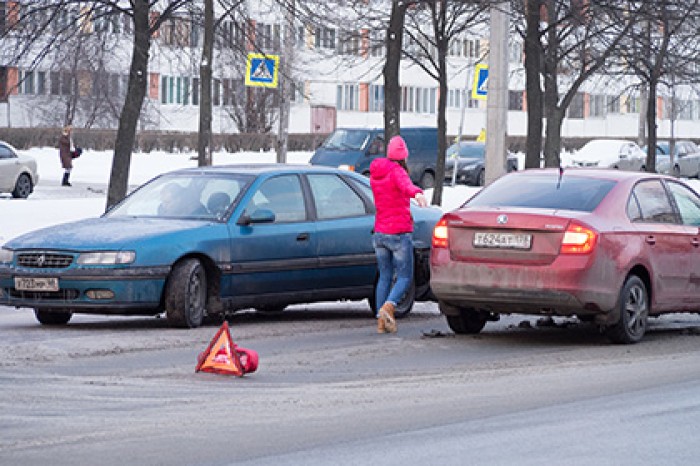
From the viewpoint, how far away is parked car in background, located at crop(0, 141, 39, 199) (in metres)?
35.6

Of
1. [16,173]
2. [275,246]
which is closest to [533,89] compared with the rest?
[16,173]

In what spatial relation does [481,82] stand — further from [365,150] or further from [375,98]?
[375,98]

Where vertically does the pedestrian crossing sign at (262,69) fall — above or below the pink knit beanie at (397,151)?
above

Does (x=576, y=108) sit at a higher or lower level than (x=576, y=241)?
higher

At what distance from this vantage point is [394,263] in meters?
13.6

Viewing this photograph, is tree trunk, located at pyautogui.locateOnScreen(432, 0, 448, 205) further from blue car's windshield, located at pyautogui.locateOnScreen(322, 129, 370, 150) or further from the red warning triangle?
the red warning triangle

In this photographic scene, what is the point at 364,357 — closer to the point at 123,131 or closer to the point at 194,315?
the point at 194,315

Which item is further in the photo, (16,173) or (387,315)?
(16,173)

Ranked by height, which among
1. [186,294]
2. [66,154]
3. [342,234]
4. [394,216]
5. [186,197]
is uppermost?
[186,197]

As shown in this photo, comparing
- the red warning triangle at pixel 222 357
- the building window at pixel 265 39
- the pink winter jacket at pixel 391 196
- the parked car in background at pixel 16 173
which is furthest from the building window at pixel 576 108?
the red warning triangle at pixel 222 357

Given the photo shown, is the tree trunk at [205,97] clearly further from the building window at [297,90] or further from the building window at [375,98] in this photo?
the building window at [375,98]

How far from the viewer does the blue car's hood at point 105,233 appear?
42.6 feet

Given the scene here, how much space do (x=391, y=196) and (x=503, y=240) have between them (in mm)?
1584

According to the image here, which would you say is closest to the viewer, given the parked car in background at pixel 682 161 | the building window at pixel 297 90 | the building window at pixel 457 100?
the building window at pixel 297 90
